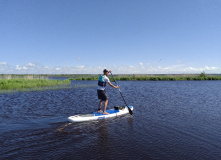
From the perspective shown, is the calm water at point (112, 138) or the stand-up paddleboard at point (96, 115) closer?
the calm water at point (112, 138)

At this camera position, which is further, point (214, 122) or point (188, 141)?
point (214, 122)

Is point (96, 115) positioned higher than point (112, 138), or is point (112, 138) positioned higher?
point (96, 115)

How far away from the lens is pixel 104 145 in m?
5.99

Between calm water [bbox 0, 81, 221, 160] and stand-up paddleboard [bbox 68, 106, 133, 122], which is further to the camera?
stand-up paddleboard [bbox 68, 106, 133, 122]

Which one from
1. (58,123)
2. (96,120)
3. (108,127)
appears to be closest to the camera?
(108,127)

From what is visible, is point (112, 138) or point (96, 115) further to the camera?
point (96, 115)

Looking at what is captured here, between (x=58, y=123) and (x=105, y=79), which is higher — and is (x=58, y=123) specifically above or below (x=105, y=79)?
below

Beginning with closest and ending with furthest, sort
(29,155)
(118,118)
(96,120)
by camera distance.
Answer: (29,155)
(96,120)
(118,118)

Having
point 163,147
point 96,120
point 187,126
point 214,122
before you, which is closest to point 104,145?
point 163,147

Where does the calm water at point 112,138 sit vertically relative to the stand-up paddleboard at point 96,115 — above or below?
below

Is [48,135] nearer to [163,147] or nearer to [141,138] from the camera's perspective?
[141,138]

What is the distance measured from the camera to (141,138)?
668 cm

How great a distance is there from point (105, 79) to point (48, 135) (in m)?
4.30

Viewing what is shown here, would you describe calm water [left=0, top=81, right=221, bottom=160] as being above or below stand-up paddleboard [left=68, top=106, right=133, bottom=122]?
below
